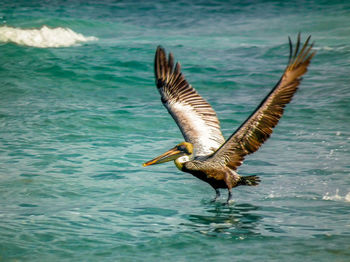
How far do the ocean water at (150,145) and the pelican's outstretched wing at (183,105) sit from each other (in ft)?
2.43

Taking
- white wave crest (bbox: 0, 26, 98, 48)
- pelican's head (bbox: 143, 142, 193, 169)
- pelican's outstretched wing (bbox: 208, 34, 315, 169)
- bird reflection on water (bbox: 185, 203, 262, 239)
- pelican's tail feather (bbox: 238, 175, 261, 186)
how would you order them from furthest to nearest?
white wave crest (bbox: 0, 26, 98, 48) → pelican's head (bbox: 143, 142, 193, 169) → pelican's tail feather (bbox: 238, 175, 261, 186) → bird reflection on water (bbox: 185, 203, 262, 239) → pelican's outstretched wing (bbox: 208, 34, 315, 169)

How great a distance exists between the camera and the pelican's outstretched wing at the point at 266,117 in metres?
5.77

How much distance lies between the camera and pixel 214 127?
7734 mm

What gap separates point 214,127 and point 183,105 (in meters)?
0.50

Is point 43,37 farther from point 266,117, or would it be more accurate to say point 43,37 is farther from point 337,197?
point 266,117

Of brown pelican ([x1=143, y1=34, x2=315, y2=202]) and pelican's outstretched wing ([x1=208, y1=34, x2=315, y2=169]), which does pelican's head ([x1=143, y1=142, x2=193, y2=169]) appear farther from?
pelican's outstretched wing ([x1=208, y1=34, x2=315, y2=169])

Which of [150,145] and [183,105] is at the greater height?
[183,105]

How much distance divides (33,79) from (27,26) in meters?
5.90

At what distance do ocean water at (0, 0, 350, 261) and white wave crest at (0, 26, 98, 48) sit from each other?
2.4 inches

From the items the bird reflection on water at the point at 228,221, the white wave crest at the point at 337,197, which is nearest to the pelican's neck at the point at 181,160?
the bird reflection on water at the point at 228,221

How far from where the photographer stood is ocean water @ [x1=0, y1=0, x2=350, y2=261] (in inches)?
230

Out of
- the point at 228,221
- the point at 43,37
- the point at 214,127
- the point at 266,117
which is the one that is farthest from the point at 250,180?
the point at 43,37

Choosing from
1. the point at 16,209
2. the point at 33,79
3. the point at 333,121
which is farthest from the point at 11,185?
the point at 33,79

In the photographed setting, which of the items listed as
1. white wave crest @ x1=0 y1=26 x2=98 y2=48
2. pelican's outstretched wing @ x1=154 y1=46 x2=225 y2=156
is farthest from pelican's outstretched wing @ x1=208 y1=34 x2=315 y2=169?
white wave crest @ x1=0 y1=26 x2=98 y2=48
